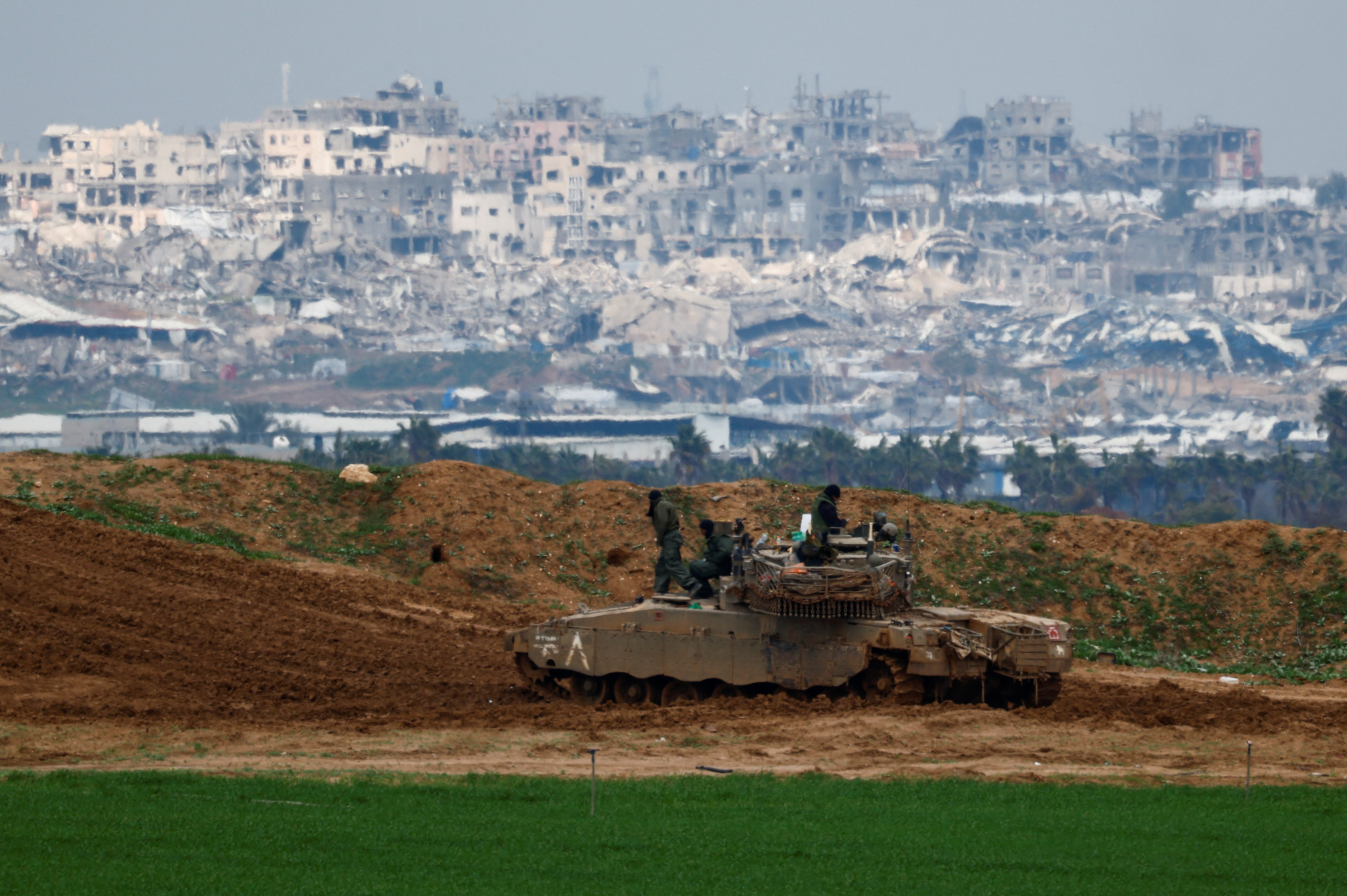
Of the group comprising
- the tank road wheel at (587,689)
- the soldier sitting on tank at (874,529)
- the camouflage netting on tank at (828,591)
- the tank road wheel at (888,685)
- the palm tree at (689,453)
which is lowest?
the tank road wheel at (587,689)

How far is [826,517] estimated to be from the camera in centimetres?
2116

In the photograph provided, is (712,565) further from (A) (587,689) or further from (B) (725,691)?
(A) (587,689)

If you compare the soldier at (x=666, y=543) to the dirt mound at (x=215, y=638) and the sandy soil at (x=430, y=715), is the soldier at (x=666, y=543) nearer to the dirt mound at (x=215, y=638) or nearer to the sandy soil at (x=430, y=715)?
the sandy soil at (x=430, y=715)

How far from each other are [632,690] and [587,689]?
58 cm

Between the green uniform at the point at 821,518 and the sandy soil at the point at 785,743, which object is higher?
the green uniform at the point at 821,518

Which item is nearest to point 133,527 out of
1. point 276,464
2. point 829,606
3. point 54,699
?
point 276,464

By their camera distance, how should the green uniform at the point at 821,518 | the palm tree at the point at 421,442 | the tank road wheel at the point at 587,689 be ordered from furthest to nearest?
the palm tree at the point at 421,442 < the tank road wheel at the point at 587,689 < the green uniform at the point at 821,518

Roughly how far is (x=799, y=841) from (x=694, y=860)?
1.02 m

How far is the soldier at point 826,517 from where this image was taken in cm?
2077

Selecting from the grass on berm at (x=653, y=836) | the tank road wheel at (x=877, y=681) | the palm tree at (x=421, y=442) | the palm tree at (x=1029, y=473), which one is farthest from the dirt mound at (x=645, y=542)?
the palm tree at (x=1029, y=473)

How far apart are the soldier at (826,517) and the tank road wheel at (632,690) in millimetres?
2809

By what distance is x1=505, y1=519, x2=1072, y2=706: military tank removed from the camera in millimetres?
19844

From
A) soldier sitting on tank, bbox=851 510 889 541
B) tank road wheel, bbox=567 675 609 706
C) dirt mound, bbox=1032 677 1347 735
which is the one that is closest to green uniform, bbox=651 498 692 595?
tank road wheel, bbox=567 675 609 706

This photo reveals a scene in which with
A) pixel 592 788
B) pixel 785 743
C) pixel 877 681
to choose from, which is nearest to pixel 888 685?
pixel 877 681
